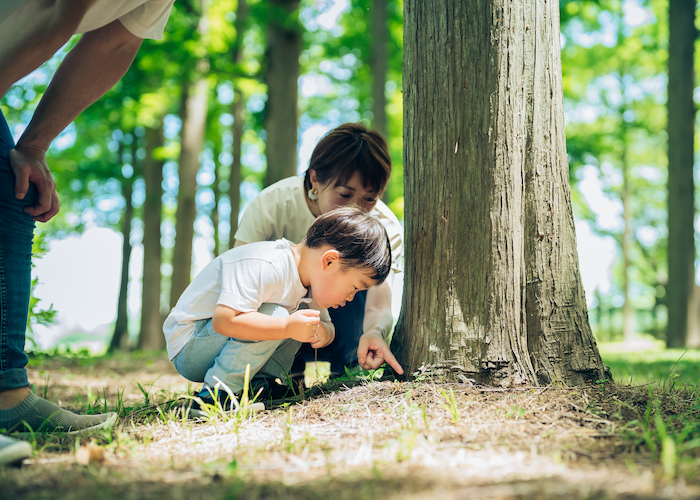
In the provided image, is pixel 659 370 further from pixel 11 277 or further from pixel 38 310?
pixel 38 310

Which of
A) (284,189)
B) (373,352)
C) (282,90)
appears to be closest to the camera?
(373,352)

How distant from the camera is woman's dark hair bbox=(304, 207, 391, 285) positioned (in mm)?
2154

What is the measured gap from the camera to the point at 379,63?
8.43m

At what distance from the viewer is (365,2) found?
30.4 feet

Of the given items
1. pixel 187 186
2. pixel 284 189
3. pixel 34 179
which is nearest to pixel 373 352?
pixel 284 189

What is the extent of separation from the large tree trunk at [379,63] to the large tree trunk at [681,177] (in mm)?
4709

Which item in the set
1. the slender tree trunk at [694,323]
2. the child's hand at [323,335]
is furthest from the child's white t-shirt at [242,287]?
the slender tree trunk at [694,323]

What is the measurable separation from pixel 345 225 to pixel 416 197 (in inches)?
15.0

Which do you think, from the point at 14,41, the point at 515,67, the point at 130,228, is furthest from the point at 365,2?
the point at 14,41

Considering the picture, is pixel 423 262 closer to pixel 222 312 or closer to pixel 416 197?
pixel 416 197

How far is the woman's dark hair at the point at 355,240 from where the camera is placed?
2.15 m

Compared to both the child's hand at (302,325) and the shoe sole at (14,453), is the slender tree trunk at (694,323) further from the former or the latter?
the shoe sole at (14,453)

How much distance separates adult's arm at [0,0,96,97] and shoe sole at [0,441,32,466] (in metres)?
1.06

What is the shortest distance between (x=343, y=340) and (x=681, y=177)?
304 inches
